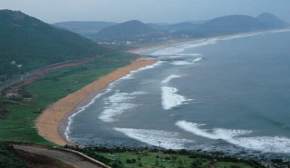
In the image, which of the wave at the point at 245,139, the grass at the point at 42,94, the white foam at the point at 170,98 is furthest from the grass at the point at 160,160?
the white foam at the point at 170,98

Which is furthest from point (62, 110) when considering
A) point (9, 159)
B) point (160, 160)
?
point (9, 159)

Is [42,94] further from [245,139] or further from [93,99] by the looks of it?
[245,139]

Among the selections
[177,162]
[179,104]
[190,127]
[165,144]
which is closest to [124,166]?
[177,162]

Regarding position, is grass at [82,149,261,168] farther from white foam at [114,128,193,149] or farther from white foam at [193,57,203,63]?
white foam at [193,57,203,63]

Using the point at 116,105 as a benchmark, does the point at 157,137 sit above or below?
below

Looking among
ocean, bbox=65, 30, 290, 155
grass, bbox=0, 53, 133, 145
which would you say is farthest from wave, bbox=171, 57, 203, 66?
ocean, bbox=65, 30, 290, 155
